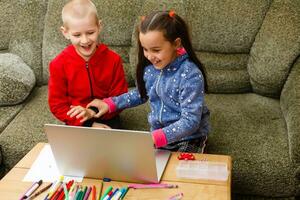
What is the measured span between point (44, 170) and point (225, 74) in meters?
1.15

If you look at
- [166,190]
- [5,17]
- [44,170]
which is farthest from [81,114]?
[5,17]

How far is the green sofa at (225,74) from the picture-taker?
1.78 metres

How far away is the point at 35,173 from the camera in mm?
1444

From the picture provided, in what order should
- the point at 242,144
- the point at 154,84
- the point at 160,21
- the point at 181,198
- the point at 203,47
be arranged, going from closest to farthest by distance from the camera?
the point at 181,198 < the point at 160,21 < the point at 154,84 < the point at 242,144 < the point at 203,47

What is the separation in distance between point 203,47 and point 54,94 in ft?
2.80

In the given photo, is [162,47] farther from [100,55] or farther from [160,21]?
[100,55]

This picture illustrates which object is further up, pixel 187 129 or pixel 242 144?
pixel 187 129

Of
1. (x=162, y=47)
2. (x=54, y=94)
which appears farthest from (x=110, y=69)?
(x=162, y=47)

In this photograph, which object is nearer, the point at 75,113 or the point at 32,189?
the point at 32,189

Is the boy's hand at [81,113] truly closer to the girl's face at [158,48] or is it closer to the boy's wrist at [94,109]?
the boy's wrist at [94,109]

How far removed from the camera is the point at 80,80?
1873 mm

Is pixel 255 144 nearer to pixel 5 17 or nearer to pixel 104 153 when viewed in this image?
pixel 104 153

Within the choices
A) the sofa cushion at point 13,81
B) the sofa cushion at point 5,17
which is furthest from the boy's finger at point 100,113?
the sofa cushion at point 5,17

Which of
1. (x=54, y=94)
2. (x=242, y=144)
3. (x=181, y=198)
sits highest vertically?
(x=54, y=94)
